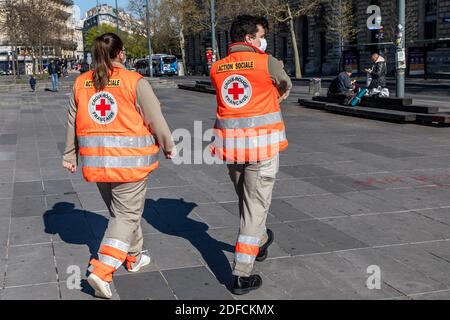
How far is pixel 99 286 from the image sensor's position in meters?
3.85

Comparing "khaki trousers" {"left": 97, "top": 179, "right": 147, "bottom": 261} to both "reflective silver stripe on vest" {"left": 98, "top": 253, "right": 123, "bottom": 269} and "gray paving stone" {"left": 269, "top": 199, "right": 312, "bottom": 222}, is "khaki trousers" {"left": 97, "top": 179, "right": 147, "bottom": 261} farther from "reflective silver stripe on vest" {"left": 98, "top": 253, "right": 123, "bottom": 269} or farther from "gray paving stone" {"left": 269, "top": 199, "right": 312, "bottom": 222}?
"gray paving stone" {"left": 269, "top": 199, "right": 312, "bottom": 222}

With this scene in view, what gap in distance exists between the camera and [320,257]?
470cm

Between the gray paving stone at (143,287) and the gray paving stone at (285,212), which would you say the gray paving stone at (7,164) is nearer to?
the gray paving stone at (285,212)

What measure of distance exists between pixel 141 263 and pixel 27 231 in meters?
1.63

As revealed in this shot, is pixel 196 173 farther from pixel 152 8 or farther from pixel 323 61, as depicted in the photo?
pixel 152 8

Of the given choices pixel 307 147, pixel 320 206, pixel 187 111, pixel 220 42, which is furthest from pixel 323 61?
pixel 320 206

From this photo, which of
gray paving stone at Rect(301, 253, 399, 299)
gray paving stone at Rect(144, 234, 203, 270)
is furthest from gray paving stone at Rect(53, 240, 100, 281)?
gray paving stone at Rect(301, 253, 399, 299)

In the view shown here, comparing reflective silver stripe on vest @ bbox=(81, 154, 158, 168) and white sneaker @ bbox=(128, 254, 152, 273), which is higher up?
reflective silver stripe on vest @ bbox=(81, 154, 158, 168)

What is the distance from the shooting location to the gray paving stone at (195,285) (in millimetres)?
3986

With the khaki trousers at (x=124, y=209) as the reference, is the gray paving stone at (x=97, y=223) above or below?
below

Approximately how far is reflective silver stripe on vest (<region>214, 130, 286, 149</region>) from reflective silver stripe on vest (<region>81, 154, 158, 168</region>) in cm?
55

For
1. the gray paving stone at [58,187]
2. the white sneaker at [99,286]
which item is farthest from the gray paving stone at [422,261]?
the gray paving stone at [58,187]

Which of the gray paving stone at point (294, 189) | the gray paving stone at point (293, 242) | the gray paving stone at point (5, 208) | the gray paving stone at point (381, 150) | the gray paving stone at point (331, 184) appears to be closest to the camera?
the gray paving stone at point (293, 242)

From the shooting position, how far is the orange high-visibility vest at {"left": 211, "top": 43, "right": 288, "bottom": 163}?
157 inches
